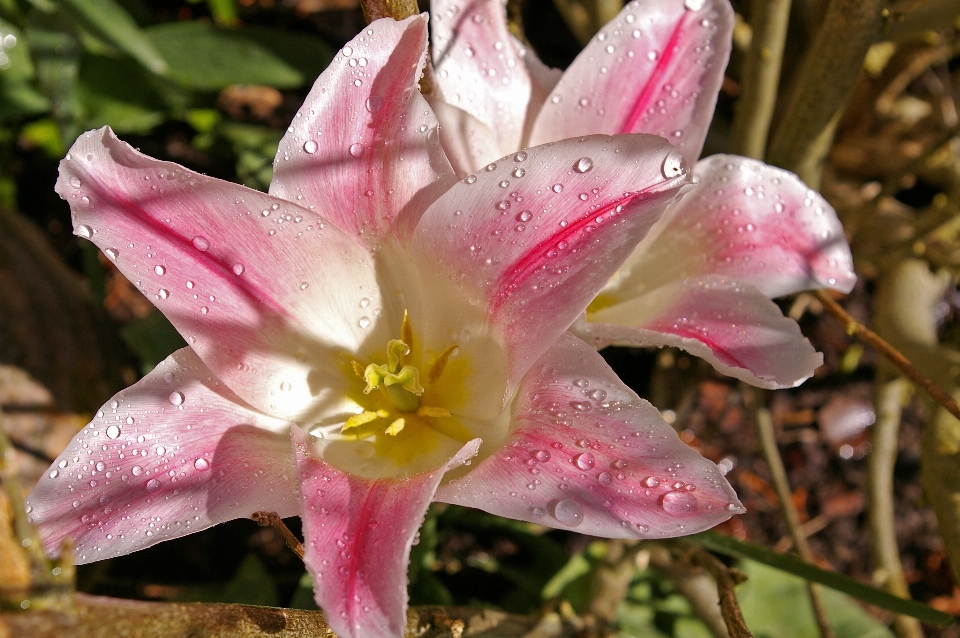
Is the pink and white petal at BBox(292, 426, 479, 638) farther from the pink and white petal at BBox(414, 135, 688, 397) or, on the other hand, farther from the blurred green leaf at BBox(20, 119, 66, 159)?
the blurred green leaf at BBox(20, 119, 66, 159)

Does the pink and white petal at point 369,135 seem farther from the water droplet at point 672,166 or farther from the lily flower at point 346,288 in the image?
the water droplet at point 672,166

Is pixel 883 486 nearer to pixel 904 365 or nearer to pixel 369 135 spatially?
pixel 904 365

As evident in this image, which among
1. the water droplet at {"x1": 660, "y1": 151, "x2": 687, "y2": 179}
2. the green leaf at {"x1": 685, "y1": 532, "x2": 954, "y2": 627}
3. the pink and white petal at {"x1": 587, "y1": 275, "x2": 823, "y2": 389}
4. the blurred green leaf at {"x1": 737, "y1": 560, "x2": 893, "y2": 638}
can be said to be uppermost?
the water droplet at {"x1": 660, "y1": 151, "x2": 687, "y2": 179}

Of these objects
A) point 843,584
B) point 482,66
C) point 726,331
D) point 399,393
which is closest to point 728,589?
point 843,584

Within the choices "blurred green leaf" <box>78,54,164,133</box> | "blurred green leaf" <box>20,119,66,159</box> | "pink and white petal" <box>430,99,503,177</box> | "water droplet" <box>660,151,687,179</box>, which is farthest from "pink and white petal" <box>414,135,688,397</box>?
"blurred green leaf" <box>20,119,66,159</box>

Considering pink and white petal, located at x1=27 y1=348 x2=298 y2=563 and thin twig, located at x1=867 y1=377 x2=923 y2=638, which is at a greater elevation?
pink and white petal, located at x1=27 y1=348 x2=298 y2=563

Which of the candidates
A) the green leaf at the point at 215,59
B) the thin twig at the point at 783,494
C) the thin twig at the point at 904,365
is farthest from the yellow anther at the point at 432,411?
the green leaf at the point at 215,59

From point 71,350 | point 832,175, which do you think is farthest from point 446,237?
point 832,175
